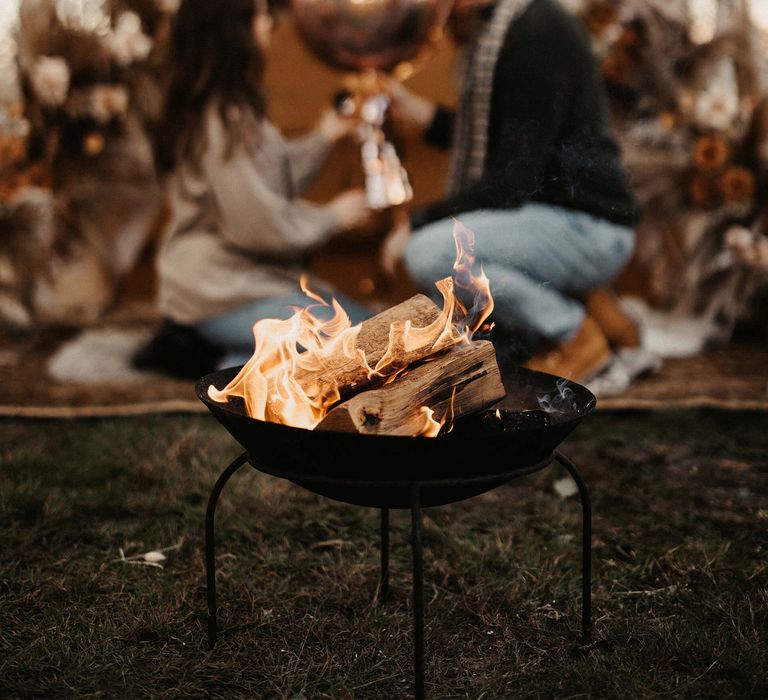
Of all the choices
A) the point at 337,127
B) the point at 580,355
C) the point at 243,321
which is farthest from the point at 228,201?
the point at 580,355

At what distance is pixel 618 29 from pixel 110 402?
3091 mm

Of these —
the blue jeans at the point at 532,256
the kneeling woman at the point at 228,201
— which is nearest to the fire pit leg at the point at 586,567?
the blue jeans at the point at 532,256

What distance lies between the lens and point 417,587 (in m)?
1.41

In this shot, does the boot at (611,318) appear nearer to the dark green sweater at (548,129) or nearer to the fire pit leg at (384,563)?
the dark green sweater at (548,129)

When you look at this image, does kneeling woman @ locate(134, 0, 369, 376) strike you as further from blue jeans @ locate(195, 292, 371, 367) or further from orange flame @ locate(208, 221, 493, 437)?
orange flame @ locate(208, 221, 493, 437)

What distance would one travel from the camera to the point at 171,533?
2205 mm

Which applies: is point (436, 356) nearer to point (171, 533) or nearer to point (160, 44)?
point (171, 533)

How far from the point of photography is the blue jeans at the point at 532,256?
2.99 metres

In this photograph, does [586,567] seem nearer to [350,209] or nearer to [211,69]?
[350,209]

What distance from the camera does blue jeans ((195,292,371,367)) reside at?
352 centimetres

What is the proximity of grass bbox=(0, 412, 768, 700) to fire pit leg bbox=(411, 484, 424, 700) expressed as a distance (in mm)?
168

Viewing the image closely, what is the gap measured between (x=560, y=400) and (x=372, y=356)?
1.30 feet

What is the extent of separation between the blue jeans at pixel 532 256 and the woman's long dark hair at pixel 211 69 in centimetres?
93

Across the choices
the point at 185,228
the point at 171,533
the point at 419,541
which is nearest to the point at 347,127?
the point at 185,228
